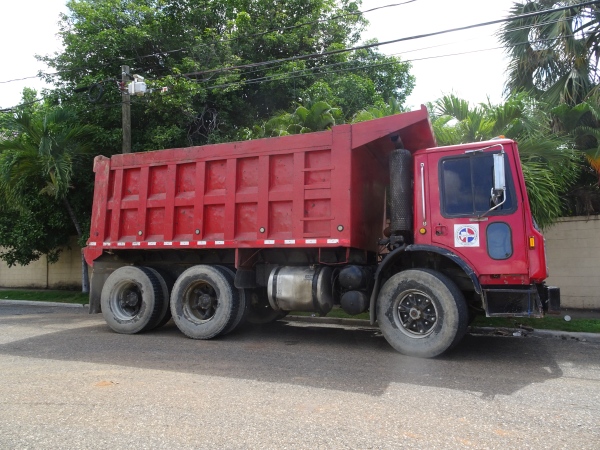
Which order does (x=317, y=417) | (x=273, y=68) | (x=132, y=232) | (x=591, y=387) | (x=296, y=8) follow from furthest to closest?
(x=296, y=8), (x=273, y=68), (x=132, y=232), (x=591, y=387), (x=317, y=417)

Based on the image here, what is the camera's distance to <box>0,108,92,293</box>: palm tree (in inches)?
510

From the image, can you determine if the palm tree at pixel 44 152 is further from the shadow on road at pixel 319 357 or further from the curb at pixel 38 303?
the shadow on road at pixel 319 357

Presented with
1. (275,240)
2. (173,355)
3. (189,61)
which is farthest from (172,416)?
(189,61)

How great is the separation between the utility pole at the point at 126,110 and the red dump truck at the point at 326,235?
4.02 m

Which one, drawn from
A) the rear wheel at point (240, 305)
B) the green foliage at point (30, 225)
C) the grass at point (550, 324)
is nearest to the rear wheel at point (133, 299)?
the rear wheel at point (240, 305)

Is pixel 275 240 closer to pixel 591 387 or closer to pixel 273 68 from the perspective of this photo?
pixel 591 387

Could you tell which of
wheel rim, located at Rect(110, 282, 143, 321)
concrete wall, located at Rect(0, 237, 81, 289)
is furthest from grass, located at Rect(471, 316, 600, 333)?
concrete wall, located at Rect(0, 237, 81, 289)

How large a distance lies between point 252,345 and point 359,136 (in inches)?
133

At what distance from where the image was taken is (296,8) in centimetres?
1841

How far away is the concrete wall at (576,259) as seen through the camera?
10.9 meters

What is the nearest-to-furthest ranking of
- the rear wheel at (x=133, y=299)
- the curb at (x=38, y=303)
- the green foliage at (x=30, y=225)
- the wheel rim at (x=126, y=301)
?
the rear wheel at (x=133, y=299) < the wheel rim at (x=126, y=301) < the curb at (x=38, y=303) < the green foliage at (x=30, y=225)

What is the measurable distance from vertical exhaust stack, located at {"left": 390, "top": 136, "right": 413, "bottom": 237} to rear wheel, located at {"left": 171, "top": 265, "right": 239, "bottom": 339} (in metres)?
2.68

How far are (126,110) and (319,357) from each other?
9421 millimetres

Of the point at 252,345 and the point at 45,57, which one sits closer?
the point at 252,345
